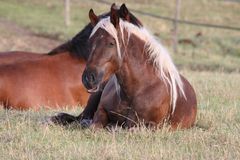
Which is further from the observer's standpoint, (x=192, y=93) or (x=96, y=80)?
(x=192, y=93)

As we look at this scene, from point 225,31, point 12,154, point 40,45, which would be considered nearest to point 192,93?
point 12,154

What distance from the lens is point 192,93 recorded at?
7.17 metres

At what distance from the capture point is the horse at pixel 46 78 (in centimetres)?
901

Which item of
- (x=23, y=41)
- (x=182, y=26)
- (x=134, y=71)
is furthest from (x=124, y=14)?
(x=182, y=26)

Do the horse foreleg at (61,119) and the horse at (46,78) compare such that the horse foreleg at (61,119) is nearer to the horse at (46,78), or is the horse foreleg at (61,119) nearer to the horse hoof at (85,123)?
the horse hoof at (85,123)

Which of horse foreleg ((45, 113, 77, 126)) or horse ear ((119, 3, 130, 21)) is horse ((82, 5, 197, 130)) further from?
horse foreleg ((45, 113, 77, 126))

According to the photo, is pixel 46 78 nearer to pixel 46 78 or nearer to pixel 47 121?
pixel 46 78

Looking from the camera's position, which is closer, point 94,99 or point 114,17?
point 114,17

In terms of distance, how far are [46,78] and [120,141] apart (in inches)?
134

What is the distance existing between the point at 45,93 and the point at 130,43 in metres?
3.06

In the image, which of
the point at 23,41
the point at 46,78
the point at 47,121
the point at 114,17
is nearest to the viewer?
the point at 114,17

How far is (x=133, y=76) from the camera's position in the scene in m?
6.50

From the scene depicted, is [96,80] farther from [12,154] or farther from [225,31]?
[225,31]

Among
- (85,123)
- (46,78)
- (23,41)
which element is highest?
(85,123)
